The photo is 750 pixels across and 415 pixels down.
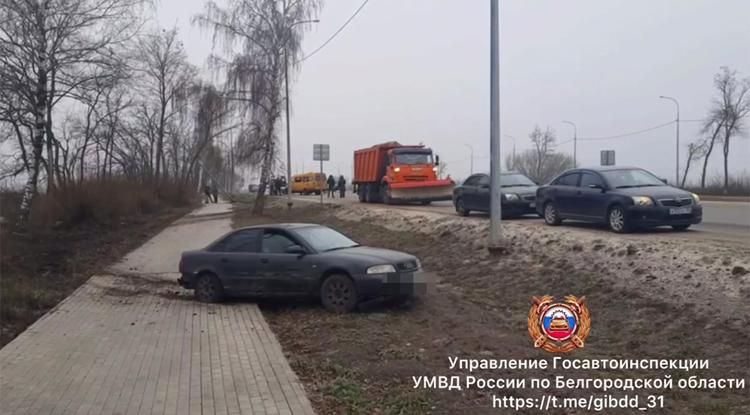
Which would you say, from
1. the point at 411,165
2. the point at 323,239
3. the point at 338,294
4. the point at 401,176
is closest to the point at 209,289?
the point at 323,239

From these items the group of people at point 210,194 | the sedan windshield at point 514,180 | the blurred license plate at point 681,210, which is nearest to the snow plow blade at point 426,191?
the sedan windshield at point 514,180

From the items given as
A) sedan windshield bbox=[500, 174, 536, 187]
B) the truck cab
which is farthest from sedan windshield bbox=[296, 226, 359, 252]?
the truck cab

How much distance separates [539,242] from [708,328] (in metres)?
6.30

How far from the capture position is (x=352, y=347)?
8.83 meters

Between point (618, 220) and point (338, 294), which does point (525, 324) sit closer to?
point (338, 294)

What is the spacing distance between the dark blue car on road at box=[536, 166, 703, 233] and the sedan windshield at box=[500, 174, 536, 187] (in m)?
3.78

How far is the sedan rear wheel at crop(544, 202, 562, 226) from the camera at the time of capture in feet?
56.3

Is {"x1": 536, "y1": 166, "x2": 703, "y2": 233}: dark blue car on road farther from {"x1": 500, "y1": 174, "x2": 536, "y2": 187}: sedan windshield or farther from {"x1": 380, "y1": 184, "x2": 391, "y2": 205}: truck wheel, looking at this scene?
{"x1": 380, "y1": 184, "x2": 391, "y2": 205}: truck wheel

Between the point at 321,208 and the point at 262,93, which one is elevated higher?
the point at 262,93

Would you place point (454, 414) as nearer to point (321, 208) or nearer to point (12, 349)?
point (12, 349)

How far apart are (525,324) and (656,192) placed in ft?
21.2

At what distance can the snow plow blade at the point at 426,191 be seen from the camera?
33.0 m

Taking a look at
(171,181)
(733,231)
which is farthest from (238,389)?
(171,181)

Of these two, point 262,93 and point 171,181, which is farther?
point 171,181
